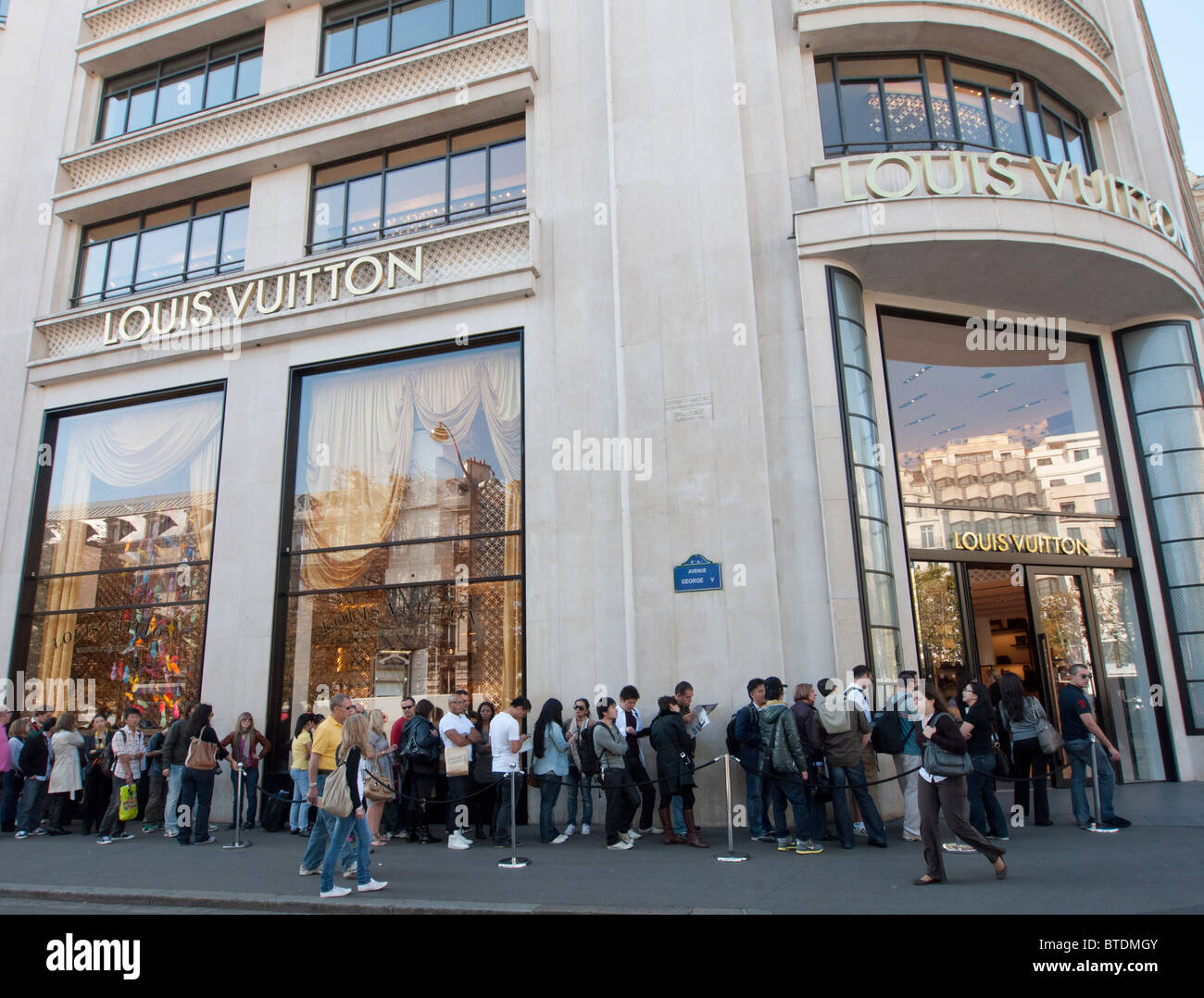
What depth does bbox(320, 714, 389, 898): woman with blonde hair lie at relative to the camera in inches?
314

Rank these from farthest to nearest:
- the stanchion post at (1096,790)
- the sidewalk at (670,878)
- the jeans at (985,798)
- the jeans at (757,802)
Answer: the jeans at (757,802) → the stanchion post at (1096,790) → the jeans at (985,798) → the sidewalk at (670,878)

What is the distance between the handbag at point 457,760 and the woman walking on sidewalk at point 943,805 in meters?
5.73

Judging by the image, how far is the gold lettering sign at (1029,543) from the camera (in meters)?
13.8

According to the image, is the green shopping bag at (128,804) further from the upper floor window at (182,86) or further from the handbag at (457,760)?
the upper floor window at (182,86)

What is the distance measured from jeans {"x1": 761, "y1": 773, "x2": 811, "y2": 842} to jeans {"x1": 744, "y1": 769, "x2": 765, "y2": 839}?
1cm

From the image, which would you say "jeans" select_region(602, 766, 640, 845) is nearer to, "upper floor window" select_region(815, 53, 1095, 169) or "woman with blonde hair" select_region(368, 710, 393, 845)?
"woman with blonde hair" select_region(368, 710, 393, 845)

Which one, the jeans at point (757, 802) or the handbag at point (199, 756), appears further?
the handbag at point (199, 756)

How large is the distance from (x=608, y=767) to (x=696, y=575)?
9.70 feet

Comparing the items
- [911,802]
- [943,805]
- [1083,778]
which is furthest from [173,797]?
[1083,778]

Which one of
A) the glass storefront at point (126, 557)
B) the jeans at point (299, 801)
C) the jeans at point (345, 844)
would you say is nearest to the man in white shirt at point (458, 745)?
the jeans at point (299, 801)

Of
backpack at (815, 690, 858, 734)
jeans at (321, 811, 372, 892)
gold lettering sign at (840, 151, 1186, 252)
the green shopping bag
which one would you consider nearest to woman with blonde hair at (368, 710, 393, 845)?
jeans at (321, 811, 372, 892)

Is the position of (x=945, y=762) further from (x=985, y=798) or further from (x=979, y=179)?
(x=979, y=179)

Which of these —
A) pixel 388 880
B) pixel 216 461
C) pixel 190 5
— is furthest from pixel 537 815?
pixel 190 5
